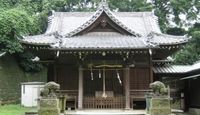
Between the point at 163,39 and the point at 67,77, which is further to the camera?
the point at 163,39

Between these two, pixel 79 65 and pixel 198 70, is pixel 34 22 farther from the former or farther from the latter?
pixel 198 70

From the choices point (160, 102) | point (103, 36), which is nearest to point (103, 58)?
point (103, 36)

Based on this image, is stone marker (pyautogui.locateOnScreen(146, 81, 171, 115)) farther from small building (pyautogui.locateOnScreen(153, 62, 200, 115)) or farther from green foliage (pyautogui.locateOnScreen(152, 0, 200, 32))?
green foliage (pyautogui.locateOnScreen(152, 0, 200, 32))

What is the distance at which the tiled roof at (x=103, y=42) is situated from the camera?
816 inches

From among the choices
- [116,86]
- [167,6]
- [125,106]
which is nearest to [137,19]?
[116,86]

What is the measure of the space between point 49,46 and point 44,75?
1626 cm

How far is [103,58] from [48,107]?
6240 mm

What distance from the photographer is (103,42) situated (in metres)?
22.1

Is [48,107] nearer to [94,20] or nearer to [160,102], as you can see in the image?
[160,102]

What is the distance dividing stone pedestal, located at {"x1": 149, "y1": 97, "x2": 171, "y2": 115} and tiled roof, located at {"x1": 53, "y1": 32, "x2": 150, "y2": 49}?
4.43 metres

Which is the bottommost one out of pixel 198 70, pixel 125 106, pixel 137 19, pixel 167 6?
pixel 125 106

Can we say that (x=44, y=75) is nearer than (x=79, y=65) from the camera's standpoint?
No

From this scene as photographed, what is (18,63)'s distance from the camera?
113ft

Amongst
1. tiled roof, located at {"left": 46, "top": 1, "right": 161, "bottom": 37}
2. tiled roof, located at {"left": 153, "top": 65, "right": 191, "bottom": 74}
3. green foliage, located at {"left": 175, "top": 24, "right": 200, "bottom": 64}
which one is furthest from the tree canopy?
tiled roof, located at {"left": 153, "top": 65, "right": 191, "bottom": 74}
